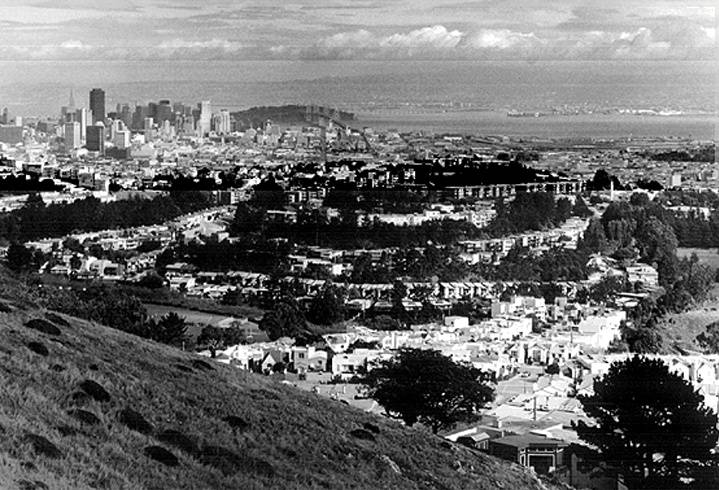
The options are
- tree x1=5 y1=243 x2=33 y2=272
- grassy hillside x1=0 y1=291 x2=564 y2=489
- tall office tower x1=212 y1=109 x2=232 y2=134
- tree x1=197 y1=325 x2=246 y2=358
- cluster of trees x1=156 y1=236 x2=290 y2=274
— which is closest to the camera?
grassy hillside x1=0 y1=291 x2=564 y2=489

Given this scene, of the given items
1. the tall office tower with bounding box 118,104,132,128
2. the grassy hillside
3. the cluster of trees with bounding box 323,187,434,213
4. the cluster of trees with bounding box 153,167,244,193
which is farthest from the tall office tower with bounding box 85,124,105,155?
the grassy hillside

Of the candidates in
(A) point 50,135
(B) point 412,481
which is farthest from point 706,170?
(B) point 412,481

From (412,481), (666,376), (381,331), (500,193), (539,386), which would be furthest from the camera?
(500,193)

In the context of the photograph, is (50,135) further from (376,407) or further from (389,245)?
(376,407)

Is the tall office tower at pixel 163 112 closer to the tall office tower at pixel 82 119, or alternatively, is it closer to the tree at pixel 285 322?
the tall office tower at pixel 82 119

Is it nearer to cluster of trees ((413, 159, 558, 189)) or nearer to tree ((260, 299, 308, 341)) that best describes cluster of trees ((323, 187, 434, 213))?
cluster of trees ((413, 159, 558, 189))

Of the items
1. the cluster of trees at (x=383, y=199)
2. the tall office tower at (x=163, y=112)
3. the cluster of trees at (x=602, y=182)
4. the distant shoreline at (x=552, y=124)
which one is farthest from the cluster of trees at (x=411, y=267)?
Answer: the tall office tower at (x=163, y=112)
